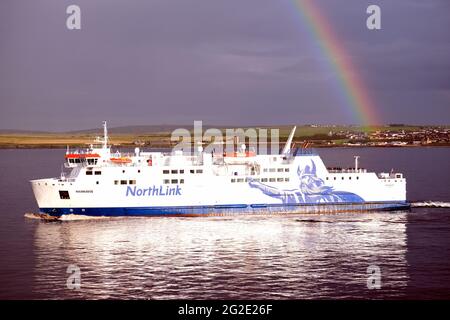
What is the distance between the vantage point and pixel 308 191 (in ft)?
163

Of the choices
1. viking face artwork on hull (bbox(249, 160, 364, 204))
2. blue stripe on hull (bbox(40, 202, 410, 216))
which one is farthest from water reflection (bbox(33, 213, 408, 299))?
viking face artwork on hull (bbox(249, 160, 364, 204))

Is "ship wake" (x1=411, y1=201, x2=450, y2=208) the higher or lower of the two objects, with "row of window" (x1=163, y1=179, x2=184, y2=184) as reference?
lower

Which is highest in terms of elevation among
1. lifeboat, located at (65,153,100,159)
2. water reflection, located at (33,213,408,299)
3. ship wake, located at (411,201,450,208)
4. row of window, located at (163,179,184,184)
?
lifeboat, located at (65,153,100,159)

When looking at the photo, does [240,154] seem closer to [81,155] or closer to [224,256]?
[81,155]

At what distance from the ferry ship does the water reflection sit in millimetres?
1221

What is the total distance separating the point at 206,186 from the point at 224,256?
13768mm

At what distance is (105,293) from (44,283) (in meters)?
3.75

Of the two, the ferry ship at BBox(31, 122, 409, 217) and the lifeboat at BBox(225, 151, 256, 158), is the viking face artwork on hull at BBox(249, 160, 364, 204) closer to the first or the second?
the ferry ship at BBox(31, 122, 409, 217)

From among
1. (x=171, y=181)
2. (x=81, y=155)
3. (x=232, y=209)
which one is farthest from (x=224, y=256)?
(x=81, y=155)

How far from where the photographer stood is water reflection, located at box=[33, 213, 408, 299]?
94.4ft

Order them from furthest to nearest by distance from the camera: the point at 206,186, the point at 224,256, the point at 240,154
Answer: the point at 240,154 < the point at 206,186 < the point at 224,256

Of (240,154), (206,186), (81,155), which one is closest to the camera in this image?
(81,155)
